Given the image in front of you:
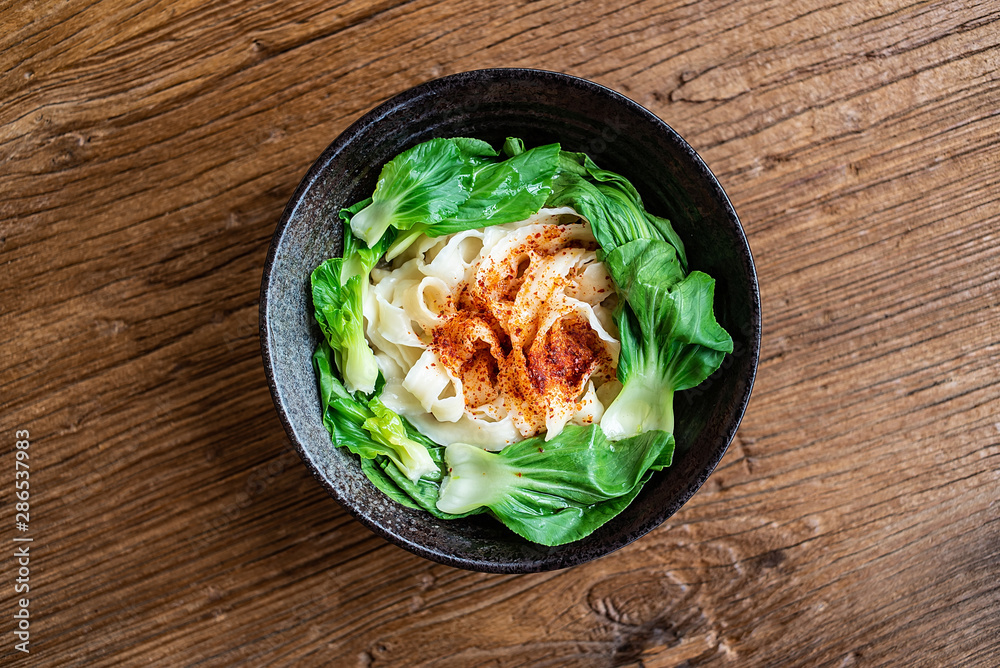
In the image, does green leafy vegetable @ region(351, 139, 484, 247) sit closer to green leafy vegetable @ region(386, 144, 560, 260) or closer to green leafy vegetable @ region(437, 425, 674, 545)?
green leafy vegetable @ region(386, 144, 560, 260)

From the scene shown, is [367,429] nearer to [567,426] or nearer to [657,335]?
[567,426]

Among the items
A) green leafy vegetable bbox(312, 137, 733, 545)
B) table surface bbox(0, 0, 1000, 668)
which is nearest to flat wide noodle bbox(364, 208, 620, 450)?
green leafy vegetable bbox(312, 137, 733, 545)

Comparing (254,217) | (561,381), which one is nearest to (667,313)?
(561,381)

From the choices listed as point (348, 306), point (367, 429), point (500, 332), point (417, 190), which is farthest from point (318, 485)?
point (417, 190)

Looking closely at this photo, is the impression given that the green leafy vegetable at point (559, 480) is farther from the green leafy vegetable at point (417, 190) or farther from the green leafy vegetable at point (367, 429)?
the green leafy vegetable at point (417, 190)

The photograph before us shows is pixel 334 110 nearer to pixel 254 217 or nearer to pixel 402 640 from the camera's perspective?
pixel 254 217

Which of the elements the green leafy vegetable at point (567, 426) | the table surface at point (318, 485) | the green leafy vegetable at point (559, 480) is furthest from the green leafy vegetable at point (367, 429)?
the table surface at point (318, 485)
